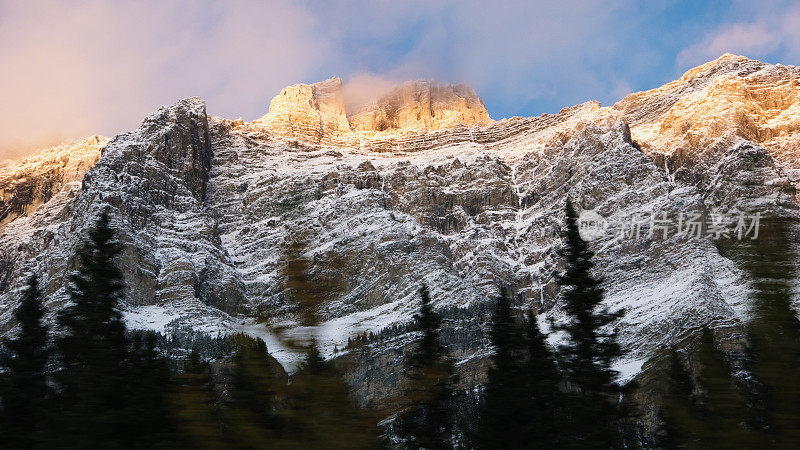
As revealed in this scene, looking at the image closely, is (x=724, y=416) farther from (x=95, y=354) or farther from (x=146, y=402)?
(x=95, y=354)

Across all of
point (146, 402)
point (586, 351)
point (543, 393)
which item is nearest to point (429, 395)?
point (543, 393)

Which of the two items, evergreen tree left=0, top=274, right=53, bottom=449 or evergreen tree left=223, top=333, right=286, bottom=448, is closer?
evergreen tree left=223, top=333, right=286, bottom=448

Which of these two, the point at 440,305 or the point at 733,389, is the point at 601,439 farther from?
the point at 440,305

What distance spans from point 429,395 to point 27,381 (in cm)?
1985

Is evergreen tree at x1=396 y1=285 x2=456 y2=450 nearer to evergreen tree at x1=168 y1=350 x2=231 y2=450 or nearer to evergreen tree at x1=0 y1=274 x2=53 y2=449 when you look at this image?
evergreen tree at x1=0 y1=274 x2=53 y2=449

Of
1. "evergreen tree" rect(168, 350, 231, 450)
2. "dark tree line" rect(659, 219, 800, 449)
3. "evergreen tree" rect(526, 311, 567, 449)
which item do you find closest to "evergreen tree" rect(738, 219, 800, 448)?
"dark tree line" rect(659, 219, 800, 449)

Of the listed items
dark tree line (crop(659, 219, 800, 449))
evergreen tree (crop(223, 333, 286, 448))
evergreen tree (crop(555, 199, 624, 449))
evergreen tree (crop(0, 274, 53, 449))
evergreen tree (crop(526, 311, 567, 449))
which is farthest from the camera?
evergreen tree (crop(526, 311, 567, 449))

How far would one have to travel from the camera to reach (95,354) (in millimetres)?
33000

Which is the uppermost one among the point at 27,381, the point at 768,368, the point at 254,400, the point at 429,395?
the point at 27,381

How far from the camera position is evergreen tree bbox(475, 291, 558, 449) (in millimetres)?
45969

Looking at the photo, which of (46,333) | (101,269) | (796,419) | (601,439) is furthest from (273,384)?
(46,333)

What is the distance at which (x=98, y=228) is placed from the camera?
124 ft

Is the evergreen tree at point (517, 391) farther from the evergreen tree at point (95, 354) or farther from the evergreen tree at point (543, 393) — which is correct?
the evergreen tree at point (95, 354)

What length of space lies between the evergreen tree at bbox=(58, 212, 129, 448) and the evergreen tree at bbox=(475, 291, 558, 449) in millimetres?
19955
